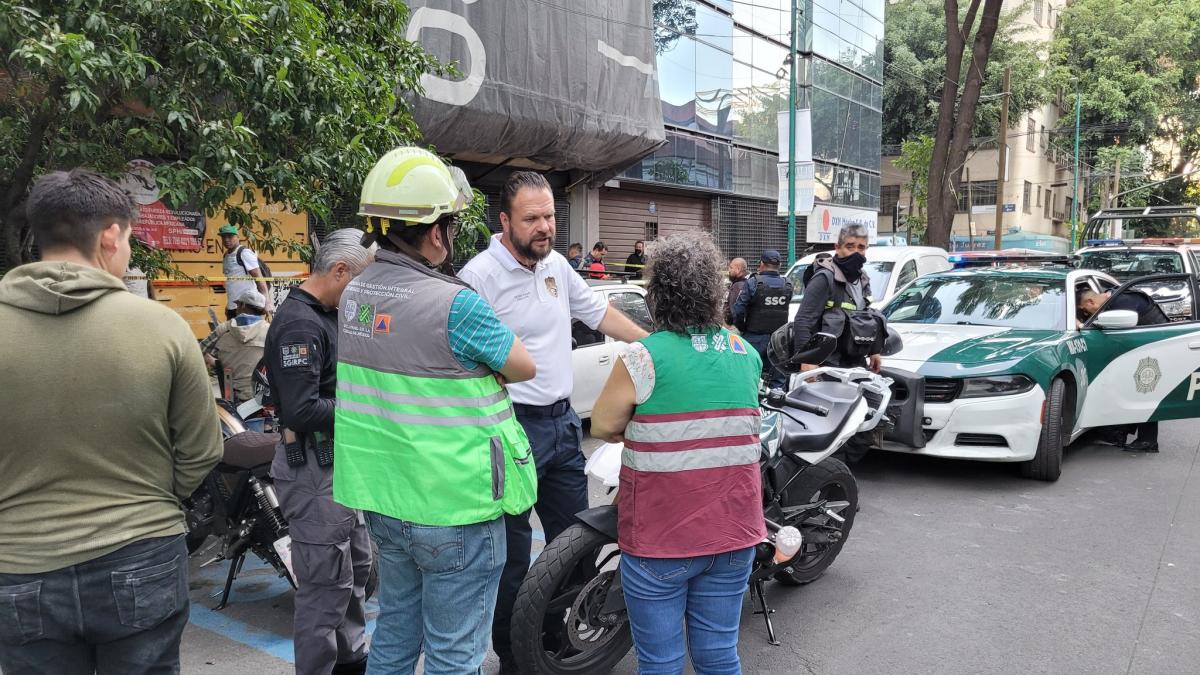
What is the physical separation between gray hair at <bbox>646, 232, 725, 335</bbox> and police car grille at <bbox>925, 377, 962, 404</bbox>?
4.08 m

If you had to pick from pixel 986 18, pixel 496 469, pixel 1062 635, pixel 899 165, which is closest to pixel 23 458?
pixel 496 469

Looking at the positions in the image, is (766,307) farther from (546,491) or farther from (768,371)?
(546,491)

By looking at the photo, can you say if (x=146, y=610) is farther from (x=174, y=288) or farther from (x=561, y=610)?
(x=174, y=288)

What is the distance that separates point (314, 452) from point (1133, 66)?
42.6m

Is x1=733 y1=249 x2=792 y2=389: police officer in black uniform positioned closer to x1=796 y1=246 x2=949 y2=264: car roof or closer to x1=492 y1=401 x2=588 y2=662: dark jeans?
x1=796 y1=246 x2=949 y2=264: car roof

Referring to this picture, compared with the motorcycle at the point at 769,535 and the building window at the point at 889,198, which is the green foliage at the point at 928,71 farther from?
the motorcycle at the point at 769,535

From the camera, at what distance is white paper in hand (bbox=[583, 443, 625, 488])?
11.0 feet

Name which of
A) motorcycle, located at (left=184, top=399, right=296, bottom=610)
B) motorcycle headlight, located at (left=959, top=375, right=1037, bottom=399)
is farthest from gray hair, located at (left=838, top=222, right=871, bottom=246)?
motorcycle, located at (left=184, top=399, right=296, bottom=610)

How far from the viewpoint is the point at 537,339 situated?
334 centimetres

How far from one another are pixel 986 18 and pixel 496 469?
18359mm

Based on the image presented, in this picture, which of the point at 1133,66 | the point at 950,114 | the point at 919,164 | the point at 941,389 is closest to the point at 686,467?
the point at 941,389

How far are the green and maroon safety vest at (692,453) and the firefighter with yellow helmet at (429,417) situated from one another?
37 cm

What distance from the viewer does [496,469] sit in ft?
7.41

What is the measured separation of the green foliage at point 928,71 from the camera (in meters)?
32.8
